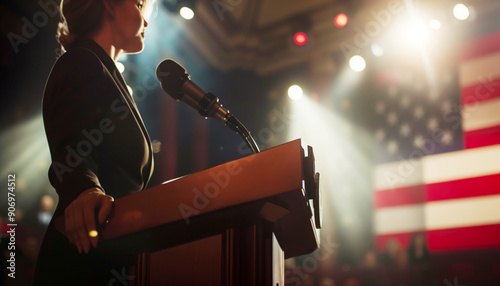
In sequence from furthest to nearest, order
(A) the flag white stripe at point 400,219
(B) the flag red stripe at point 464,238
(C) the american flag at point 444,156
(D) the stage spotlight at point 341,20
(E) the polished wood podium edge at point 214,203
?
1. (D) the stage spotlight at point 341,20
2. (A) the flag white stripe at point 400,219
3. (C) the american flag at point 444,156
4. (B) the flag red stripe at point 464,238
5. (E) the polished wood podium edge at point 214,203

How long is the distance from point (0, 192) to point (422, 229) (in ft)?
9.89

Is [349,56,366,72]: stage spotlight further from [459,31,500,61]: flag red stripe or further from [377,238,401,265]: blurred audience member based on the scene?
[377,238,401,265]: blurred audience member

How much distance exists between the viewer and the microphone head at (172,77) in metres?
0.99

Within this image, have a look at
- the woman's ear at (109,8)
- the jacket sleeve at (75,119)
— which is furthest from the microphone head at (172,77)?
the woman's ear at (109,8)

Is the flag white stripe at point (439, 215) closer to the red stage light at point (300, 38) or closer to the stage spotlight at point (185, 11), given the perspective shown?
the red stage light at point (300, 38)

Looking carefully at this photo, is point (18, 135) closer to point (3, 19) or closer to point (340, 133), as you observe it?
point (3, 19)

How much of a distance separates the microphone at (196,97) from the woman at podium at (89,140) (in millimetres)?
95

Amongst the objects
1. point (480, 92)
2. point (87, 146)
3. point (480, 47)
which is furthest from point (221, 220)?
point (480, 47)

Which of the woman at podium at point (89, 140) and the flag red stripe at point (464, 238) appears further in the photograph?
the flag red stripe at point (464, 238)

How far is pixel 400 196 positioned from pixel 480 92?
1045 millimetres

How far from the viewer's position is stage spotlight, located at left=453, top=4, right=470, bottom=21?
12.0 ft

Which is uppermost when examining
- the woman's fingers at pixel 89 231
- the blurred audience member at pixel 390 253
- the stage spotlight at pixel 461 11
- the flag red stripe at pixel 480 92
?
the stage spotlight at pixel 461 11

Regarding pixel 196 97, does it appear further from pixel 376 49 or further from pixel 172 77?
pixel 376 49

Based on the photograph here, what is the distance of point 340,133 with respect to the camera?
165 inches
